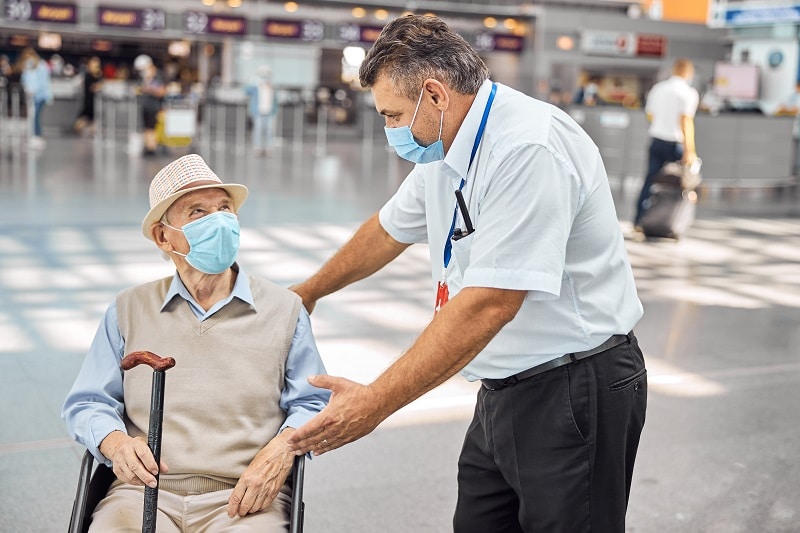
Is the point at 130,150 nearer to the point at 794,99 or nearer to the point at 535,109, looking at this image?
the point at 794,99

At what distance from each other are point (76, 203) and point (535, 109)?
8.72 meters

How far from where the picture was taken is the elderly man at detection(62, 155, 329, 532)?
2.22 metres

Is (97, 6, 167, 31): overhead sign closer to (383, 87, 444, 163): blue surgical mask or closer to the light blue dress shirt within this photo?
the light blue dress shirt

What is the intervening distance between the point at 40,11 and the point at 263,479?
2161cm

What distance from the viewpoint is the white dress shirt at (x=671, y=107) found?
8859mm

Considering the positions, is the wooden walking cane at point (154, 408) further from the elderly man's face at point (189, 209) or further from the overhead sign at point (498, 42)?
the overhead sign at point (498, 42)

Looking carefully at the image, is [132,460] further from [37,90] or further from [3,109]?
[3,109]

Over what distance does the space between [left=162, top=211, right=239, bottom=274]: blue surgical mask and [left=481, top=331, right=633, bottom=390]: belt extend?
0.76 meters

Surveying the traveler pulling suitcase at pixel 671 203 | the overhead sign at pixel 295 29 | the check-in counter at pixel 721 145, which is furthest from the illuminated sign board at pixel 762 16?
the traveler pulling suitcase at pixel 671 203

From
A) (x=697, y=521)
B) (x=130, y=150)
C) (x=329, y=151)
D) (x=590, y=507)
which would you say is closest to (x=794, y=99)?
(x=329, y=151)

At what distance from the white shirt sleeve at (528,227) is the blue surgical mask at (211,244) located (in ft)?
2.73

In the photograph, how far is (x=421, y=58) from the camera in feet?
5.97

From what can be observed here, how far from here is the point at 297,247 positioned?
25.9ft

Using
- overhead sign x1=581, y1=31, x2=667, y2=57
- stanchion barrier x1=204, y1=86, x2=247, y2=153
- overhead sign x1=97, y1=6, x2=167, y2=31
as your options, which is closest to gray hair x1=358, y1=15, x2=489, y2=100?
stanchion barrier x1=204, y1=86, x2=247, y2=153
